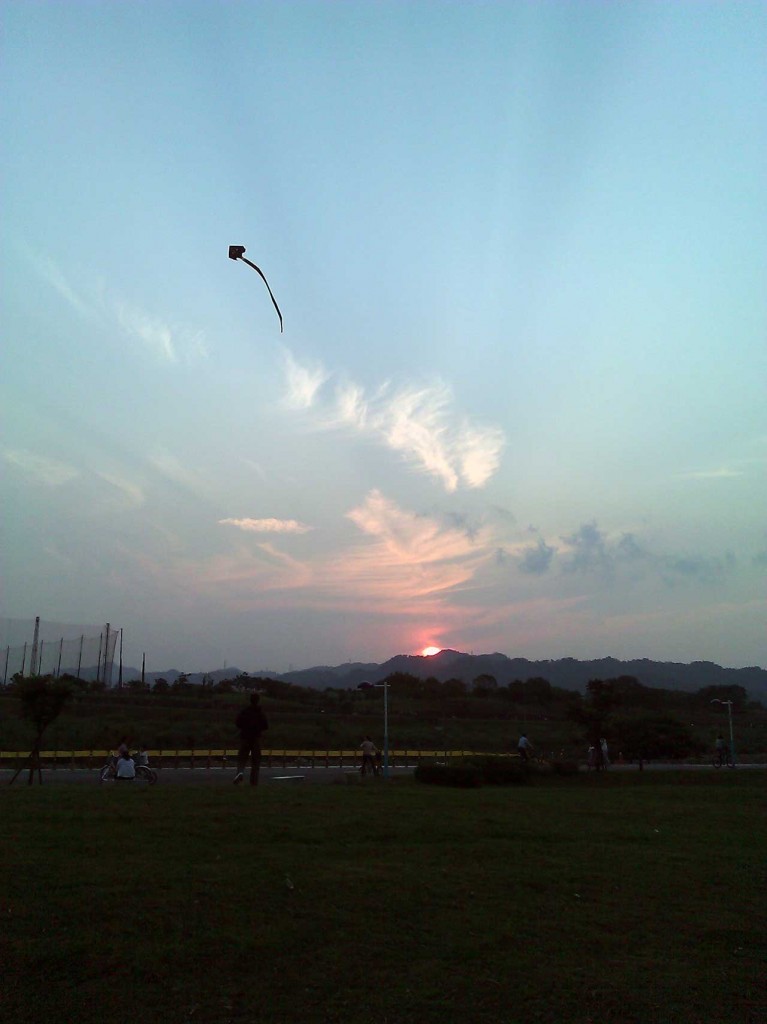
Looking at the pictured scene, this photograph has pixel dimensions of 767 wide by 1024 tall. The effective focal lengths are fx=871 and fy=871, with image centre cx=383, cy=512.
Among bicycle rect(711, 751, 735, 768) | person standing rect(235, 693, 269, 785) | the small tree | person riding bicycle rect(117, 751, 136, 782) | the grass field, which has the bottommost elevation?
bicycle rect(711, 751, 735, 768)

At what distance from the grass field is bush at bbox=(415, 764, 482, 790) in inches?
519

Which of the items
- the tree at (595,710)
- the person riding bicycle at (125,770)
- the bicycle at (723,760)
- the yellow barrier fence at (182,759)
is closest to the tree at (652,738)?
the bicycle at (723,760)

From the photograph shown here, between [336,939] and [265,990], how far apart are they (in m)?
0.98

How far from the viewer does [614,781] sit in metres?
32.0

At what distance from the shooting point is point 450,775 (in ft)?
80.4

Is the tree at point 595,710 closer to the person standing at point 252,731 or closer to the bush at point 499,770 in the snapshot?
the bush at point 499,770

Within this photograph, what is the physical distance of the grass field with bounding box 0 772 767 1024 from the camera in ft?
19.0

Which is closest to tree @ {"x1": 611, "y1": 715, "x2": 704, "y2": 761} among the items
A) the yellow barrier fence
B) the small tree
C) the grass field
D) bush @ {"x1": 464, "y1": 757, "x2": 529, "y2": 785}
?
the yellow barrier fence

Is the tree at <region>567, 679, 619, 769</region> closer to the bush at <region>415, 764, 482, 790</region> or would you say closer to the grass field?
the bush at <region>415, 764, 482, 790</region>

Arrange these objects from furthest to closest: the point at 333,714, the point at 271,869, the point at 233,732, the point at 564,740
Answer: the point at 333,714 < the point at 564,740 < the point at 233,732 < the point at 271,869

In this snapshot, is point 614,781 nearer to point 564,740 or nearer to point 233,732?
point 233,732

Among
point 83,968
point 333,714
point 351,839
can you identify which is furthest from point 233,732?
point 83,968

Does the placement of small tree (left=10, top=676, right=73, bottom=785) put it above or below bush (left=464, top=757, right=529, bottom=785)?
above

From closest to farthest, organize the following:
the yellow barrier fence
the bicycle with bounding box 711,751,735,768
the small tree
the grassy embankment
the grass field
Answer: the grass field < the small tree < the yellow barrier fence < the bicycle with bounding box 711,751,735,768 < the grassy embankment
